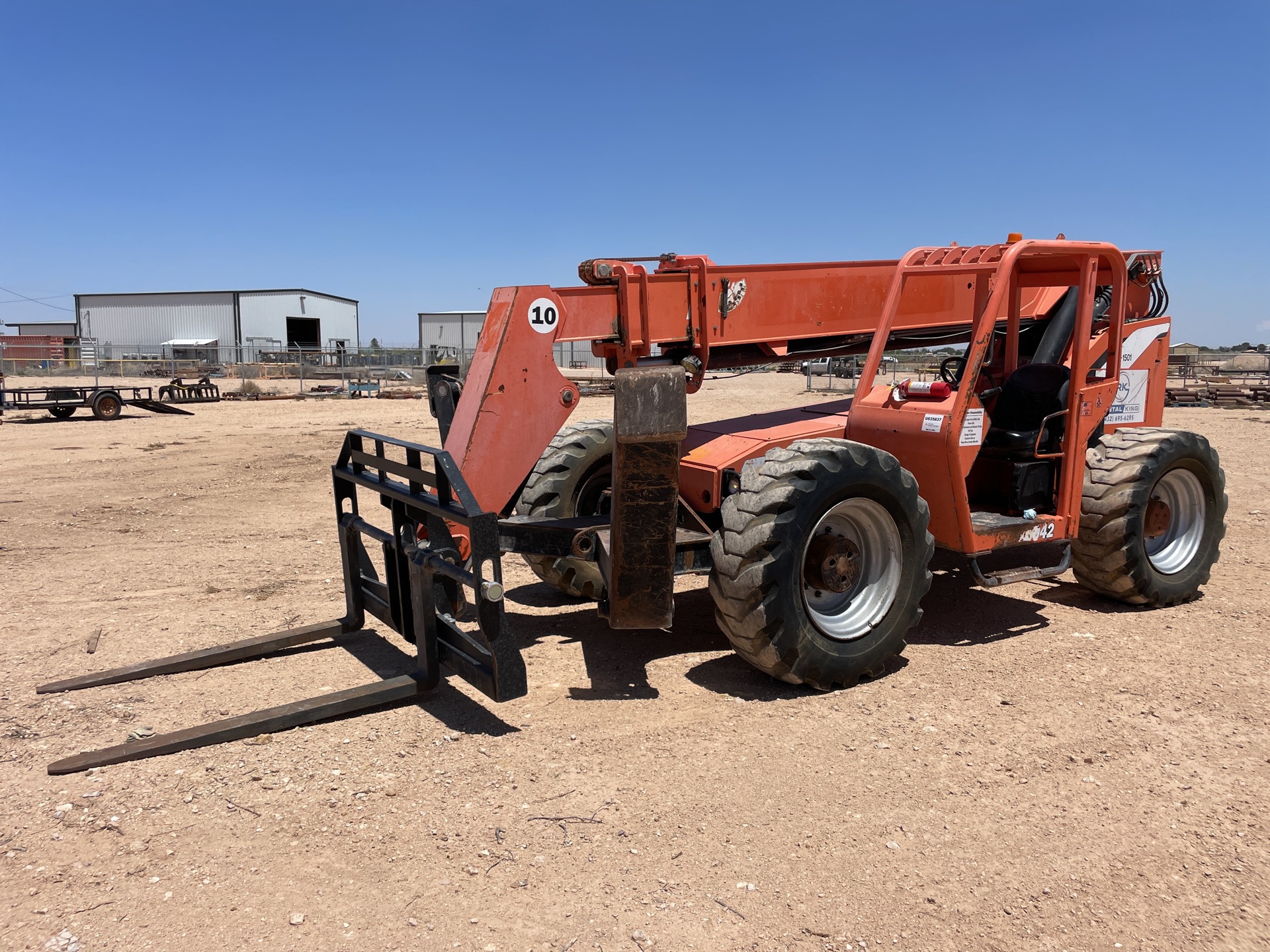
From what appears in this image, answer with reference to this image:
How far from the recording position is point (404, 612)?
504 cm

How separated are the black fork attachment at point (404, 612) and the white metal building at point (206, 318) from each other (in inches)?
1877

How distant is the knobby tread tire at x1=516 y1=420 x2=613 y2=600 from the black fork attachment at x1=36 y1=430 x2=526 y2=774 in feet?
2.70

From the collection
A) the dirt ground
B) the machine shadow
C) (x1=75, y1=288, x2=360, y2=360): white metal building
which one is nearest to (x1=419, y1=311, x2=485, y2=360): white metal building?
(x1=75, y1=288, x2=360, y2=360): white metal building

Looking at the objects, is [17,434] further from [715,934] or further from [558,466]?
[715,934]

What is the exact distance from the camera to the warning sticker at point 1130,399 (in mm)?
6922

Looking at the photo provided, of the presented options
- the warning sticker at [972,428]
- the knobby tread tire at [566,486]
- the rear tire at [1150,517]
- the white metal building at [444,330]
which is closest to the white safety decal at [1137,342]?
the rear tire at [1150,517]

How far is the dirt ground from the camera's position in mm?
3018

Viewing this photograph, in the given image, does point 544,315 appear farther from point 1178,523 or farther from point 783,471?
point 1178,523

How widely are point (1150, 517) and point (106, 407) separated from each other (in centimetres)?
2204

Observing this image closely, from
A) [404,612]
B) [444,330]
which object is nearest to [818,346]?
[404,612]

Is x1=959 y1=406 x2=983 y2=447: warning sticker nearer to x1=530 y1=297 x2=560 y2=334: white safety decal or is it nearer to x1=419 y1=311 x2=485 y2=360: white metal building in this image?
x1=530 y1=297 x2=560 y2=334: white safety decal

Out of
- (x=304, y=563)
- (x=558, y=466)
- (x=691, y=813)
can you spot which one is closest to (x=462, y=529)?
(x=558, y=466)

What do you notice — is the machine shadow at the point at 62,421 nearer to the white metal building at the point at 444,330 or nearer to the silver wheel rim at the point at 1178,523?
the silver wheel rim at the point at 1178,523

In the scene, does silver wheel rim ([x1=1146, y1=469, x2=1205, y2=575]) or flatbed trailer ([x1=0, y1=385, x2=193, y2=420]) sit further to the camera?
flatbed trailer ([x1=0, y1=385, x2=193, y2=420])
